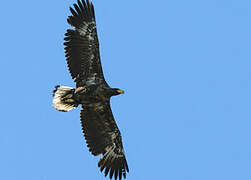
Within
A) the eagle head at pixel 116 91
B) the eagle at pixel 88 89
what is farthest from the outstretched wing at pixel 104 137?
the eagle head at pixel 116 91

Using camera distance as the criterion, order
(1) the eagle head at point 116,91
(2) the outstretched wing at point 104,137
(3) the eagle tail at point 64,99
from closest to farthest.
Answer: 1. (1) the eagle head at point 116,91
2. (3) the eagle tail at point 64,99
3. (2) the outstretched wing at point 104,137

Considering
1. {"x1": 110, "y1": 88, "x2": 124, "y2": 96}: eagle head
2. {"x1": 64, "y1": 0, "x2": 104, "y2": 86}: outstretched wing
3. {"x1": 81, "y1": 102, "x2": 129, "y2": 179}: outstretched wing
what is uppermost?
{"x1": 64, "y1": 0, "x2": 104, "y2": 86}: outstretched wing

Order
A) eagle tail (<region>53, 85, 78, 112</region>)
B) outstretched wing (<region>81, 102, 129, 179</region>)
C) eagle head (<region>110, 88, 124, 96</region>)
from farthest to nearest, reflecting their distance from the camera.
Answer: outstretched wing (<region>81, 102, 129, 179</region>) → eagle tail (<region>53, 85, 78, 112</region>) → eagle head (<region>110, 88, 124, 96</region>)

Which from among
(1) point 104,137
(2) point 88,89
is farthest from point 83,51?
(1) point 104,137

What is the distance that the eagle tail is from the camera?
48.3 feet

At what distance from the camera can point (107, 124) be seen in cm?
1559

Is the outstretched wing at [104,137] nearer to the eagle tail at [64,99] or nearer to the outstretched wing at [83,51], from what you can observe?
the eagle tail at [64,99]

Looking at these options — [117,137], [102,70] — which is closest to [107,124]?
[117,137]

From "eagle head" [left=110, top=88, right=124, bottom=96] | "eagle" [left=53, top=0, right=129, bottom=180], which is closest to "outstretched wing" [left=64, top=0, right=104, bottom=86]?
"eagle" [left=53, top=0, right=129, bottom=180]

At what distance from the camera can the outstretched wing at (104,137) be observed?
15195mm

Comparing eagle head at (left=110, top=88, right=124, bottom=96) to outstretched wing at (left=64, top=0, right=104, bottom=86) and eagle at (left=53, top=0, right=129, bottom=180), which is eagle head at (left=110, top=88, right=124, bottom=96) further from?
outstretched wing at (left=64, top=0, right=104, bottom=86)

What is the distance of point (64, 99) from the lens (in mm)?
14789

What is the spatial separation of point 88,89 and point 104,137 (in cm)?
185

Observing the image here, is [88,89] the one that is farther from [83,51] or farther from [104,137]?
[104,137]
